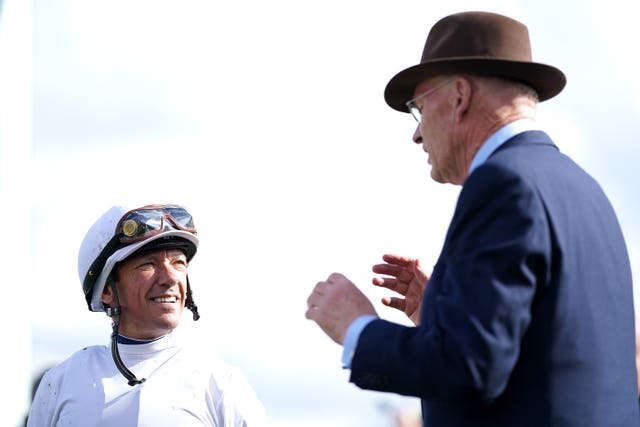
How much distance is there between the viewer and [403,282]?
425cm

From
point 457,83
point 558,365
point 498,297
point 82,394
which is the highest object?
point 457,83

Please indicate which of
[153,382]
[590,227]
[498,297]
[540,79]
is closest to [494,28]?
[540,79]

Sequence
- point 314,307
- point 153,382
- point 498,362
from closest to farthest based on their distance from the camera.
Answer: point 498,362 < point 314,307 < point 153,382

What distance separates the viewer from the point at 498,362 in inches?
109

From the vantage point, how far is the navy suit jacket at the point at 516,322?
110 inches

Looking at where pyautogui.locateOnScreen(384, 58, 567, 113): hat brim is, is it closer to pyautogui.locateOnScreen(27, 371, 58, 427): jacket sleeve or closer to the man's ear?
the man's ear

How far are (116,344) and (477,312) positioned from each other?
3170mm

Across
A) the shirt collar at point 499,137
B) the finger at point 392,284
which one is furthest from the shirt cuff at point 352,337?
the finger at point 392,284

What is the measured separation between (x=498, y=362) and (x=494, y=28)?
133 cm

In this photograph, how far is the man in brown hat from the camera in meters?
2.80

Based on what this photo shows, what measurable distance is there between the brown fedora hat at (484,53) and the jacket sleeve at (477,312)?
0.53m

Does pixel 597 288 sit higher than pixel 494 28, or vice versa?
pixel 494 28

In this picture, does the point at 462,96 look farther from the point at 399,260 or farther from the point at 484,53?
the point at 399,260

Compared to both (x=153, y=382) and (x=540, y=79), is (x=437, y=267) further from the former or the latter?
(x=153, y=382)
